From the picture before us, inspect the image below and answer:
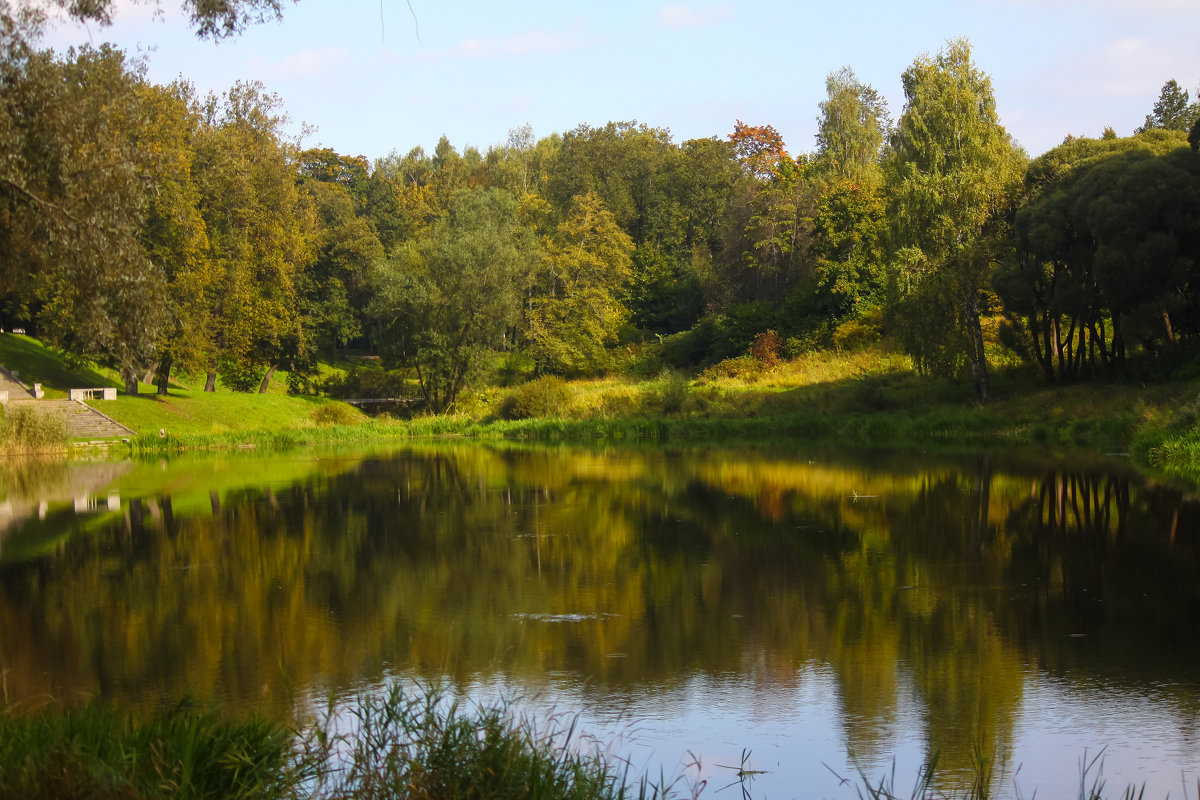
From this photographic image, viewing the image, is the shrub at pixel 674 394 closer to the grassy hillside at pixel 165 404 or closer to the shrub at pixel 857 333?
the shrub at pixel 857 333

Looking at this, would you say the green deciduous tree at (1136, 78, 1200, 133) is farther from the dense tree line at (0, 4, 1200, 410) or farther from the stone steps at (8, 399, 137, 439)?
the stone steps at (8, 399, 137, 439)

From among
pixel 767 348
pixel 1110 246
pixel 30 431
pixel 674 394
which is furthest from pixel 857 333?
pixel 30 431

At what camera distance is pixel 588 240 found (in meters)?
62.6

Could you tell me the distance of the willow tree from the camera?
113 ft

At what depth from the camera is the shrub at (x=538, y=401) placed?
43.7 meters

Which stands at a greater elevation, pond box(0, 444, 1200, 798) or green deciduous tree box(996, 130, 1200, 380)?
green deciduous tree box(996, 130, 1200, 380)

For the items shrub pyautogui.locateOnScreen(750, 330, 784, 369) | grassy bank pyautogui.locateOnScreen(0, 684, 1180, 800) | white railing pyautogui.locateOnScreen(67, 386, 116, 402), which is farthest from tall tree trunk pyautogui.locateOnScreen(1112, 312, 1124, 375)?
white railing pyautogui.locateOnScreen(67, 386, 116, 402)

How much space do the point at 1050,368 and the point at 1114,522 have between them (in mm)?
19231

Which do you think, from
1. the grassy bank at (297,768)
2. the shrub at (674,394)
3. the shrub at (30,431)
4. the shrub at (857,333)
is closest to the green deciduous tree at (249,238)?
the shrub at (30,431)

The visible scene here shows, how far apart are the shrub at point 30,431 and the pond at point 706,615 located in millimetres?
13017

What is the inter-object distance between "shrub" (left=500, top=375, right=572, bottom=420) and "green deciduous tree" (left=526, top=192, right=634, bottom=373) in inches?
530

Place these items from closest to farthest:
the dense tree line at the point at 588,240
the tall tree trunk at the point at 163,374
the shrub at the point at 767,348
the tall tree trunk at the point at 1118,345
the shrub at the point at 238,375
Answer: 1. the dense tree line at the point at 588,240
2. the tall tree trunk at the point at 1118,345
3. the tall tree trunk at the point at 163,374
4. the shrub at the point at 767,348
5. the shrub at the point at 238,375

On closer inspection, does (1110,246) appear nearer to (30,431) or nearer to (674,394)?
(674,394)

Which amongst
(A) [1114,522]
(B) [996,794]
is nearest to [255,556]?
(B) [996,794]
